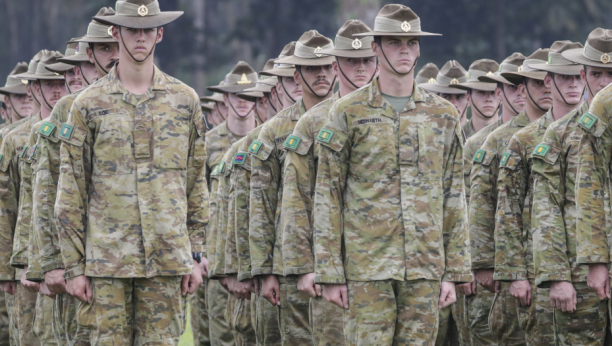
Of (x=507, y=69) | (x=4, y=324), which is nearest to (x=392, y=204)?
(x=507, y=69)

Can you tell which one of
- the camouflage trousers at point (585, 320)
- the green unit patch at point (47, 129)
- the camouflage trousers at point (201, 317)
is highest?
the green unit patch at point (47, 129)

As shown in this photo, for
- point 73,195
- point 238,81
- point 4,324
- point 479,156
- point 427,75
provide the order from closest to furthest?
point 73,195 → point 479,156 → point 4,324 → point 427,75 → point 238,81

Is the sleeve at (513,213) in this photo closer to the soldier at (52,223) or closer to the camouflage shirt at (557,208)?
the camouflage shirt at (557,208)

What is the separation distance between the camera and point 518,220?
316 inches

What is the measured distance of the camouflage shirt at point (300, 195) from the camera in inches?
277

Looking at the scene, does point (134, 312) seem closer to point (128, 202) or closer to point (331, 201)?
point (128, 202)

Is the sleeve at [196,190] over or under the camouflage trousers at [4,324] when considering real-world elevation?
over

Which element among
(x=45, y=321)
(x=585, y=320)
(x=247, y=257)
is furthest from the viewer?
(x=45, y=321)

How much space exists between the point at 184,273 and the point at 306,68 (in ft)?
7.09

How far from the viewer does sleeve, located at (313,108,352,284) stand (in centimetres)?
645

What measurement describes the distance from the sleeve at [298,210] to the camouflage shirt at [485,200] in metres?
1.94

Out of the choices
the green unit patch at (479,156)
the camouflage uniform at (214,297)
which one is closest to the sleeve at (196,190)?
the green unit patch at (479,156)

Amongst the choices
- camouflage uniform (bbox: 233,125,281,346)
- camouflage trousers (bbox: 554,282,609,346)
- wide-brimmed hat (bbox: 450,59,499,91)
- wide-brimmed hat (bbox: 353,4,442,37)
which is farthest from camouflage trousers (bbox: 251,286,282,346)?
wide-brimmed hat (bbox: 450,59,499,91)

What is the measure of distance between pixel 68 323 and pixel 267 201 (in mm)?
1625
